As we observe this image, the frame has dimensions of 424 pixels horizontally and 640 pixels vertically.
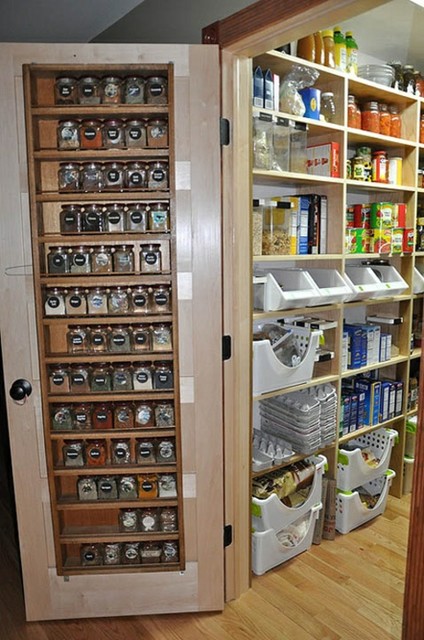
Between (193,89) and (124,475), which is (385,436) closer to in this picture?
(124,475)

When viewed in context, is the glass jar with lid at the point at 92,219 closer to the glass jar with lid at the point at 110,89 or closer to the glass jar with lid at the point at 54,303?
the glass jar with lid at the point at 54,303

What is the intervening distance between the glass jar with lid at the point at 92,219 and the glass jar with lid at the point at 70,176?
3.6 inches

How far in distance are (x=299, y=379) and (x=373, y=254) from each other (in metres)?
0.81

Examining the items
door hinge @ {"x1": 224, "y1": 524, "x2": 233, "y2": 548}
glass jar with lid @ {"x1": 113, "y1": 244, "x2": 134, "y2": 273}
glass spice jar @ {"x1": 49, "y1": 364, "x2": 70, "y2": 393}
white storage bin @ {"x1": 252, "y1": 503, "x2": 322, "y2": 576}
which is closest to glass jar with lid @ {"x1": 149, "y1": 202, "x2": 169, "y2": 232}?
glass jar with lid @ {"x1": 113, "y1": 244, "x2": 134, "y2": 273}

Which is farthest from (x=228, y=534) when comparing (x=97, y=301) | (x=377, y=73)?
(x=377, y=73)

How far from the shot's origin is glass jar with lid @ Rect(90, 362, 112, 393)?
1.82m

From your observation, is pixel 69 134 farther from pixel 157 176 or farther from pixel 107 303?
pixel 107 303

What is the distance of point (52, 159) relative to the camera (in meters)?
1.75

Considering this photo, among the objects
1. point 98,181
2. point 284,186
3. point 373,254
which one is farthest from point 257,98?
point 373,254

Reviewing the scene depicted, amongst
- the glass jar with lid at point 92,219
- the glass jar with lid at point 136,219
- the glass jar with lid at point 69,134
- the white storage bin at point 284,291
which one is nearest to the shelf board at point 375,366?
the white storage bin at point 284,291

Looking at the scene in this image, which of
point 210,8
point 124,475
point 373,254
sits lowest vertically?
point 124,475

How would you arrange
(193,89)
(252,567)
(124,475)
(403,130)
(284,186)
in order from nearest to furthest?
(193,89), (124,475), (252,567), (284,186), (403,130)

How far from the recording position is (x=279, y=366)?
2205 millimetres

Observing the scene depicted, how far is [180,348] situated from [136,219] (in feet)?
1.62
